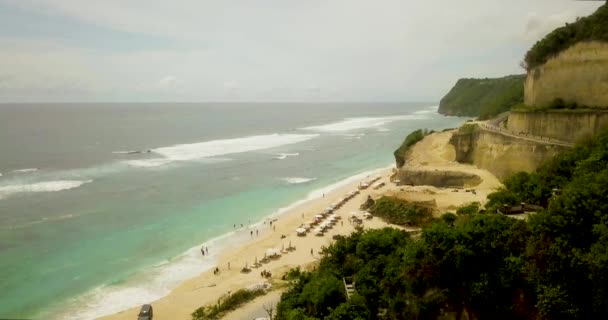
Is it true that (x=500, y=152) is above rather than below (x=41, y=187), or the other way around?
above

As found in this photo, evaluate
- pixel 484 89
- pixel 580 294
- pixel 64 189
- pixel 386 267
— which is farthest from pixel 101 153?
pixel 484 89

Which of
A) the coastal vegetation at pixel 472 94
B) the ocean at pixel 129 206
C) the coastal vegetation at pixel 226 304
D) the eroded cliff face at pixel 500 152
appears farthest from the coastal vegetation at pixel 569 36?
the coastal vegetation at pixel 472 94

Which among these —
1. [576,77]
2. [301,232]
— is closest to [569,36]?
[576,77]

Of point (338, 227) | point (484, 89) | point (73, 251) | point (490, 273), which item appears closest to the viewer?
point (490, 273)

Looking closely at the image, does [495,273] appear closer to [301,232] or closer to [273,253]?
[273,253]

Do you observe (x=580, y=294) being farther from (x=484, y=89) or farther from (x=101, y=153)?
(x=484, y=89)

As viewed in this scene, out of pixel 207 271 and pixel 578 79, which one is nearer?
pixel 207 271

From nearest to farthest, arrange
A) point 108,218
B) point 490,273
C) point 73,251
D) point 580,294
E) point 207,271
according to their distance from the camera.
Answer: point 580,294
point 490,273
point 207,271
point 73,251
point 108,218
